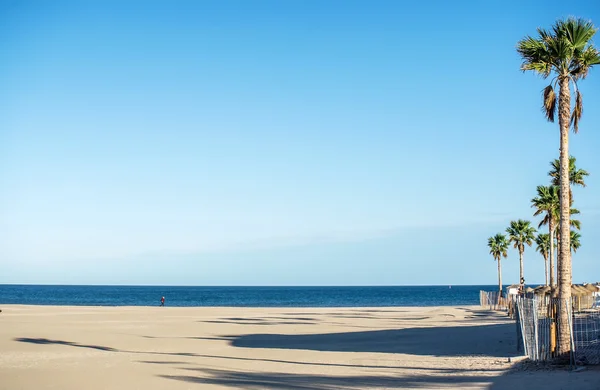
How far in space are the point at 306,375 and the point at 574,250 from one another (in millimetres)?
69859

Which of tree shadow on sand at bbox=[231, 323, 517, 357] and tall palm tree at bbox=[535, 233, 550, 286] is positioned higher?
tall palm tree at bbox=[535, 233, 550, 286]

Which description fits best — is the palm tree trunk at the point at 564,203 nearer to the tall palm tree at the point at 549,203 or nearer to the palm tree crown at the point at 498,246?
the tall palm tree at the point at 549,203

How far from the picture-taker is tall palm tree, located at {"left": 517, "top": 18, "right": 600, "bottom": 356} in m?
18.8

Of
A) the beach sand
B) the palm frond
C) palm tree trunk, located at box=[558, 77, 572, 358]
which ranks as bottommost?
the beach sand

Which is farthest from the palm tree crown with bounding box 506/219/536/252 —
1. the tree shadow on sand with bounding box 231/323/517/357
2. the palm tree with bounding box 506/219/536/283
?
the tree shadow on sand with bounding box 231/323/517/357

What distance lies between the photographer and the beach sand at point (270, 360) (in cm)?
1661

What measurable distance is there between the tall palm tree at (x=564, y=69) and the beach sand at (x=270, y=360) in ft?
13.4

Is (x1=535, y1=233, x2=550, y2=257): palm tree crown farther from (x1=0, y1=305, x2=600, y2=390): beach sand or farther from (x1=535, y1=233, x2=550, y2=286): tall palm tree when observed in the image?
(x1=0, y1=305, x2=600, y2=390): beach sand

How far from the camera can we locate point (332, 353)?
24.1 metres

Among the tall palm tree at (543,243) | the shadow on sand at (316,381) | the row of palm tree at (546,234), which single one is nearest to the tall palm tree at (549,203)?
the row of palm tree at (546,234)

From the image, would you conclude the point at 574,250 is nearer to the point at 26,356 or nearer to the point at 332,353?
the point at 332,353

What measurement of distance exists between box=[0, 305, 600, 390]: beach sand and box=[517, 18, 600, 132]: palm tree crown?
8.09 m

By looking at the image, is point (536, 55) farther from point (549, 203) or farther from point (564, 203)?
point (549, 203)

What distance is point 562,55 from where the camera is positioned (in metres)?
19.2
